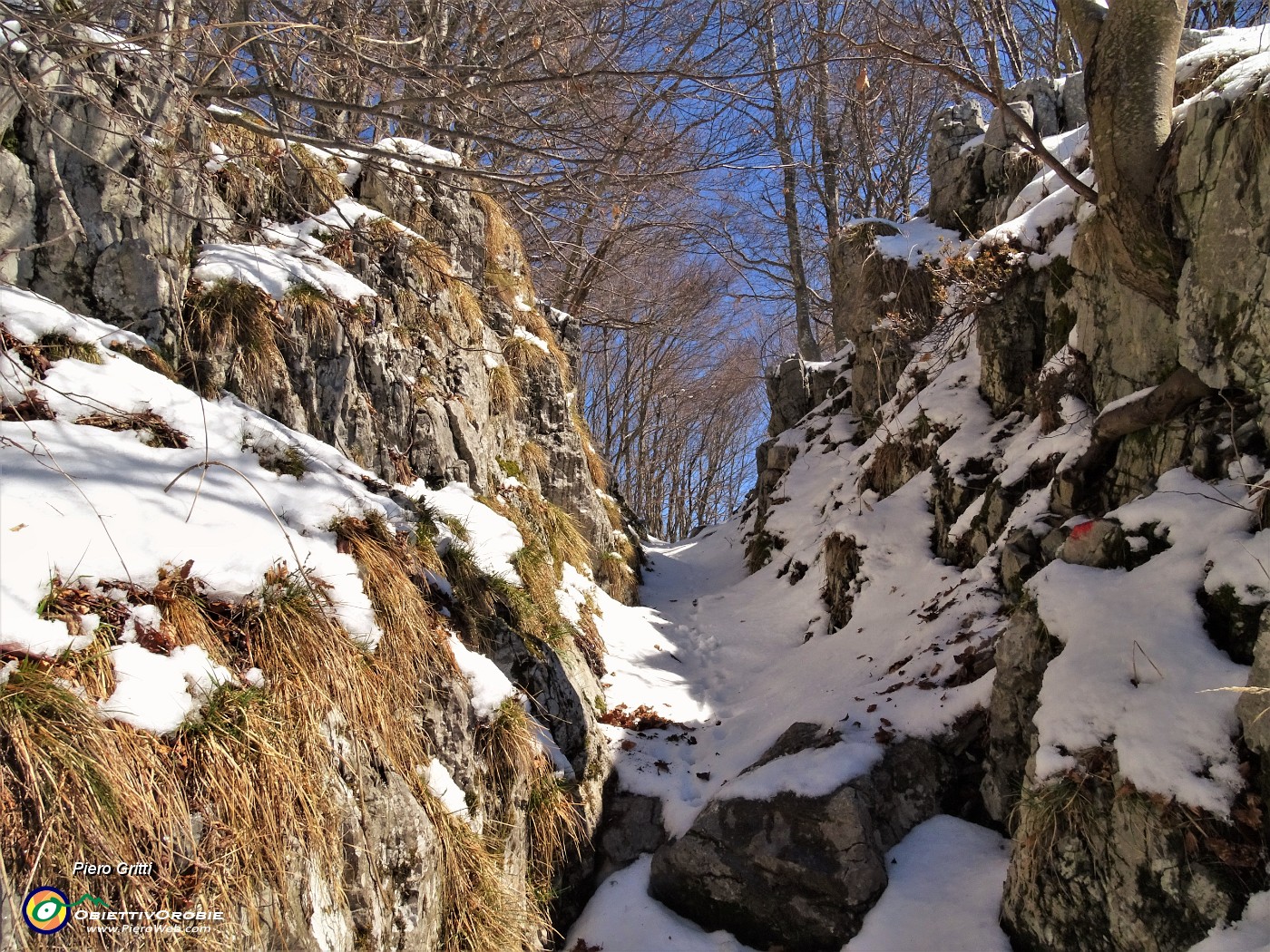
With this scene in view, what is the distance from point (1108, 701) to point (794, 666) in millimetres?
3082

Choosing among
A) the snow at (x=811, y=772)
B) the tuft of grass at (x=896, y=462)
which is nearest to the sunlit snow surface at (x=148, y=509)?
the snow at (x=811, y=772)

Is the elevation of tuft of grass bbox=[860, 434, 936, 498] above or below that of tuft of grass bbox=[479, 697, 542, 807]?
above

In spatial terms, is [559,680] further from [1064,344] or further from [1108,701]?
[1064,344]

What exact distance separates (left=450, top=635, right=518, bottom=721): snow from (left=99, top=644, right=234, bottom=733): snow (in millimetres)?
1300

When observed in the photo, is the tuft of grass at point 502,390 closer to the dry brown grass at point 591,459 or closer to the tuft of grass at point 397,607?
the dry brown grass at point 591,459

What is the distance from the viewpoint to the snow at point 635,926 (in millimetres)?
3492

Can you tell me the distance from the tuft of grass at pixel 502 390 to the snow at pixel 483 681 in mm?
3141

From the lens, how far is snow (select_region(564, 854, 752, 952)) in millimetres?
3492

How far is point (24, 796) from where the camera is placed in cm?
188

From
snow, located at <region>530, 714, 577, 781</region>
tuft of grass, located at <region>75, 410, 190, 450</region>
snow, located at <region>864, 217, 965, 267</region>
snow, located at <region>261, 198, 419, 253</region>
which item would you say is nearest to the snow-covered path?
snow, located at <region>530, 714, 577, 781</region>

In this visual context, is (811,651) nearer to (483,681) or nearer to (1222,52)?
(483,681)

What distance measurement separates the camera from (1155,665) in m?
2.77

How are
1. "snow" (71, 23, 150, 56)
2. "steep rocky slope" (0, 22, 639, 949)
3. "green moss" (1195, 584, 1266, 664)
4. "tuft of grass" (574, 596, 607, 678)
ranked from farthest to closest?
"tuft of grass" (574, 596, 607, 678)
"green moss" (1195, 584, 1266, 664)
"snow" (71, 23, 150, 56)
"steep rocky slope" (0, 22, 639, 949)

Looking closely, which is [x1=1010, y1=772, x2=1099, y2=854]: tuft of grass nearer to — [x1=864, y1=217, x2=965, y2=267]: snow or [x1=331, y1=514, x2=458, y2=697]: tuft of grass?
[x1=331, y1=514, x2=458, y2=697]: tuft of grass
